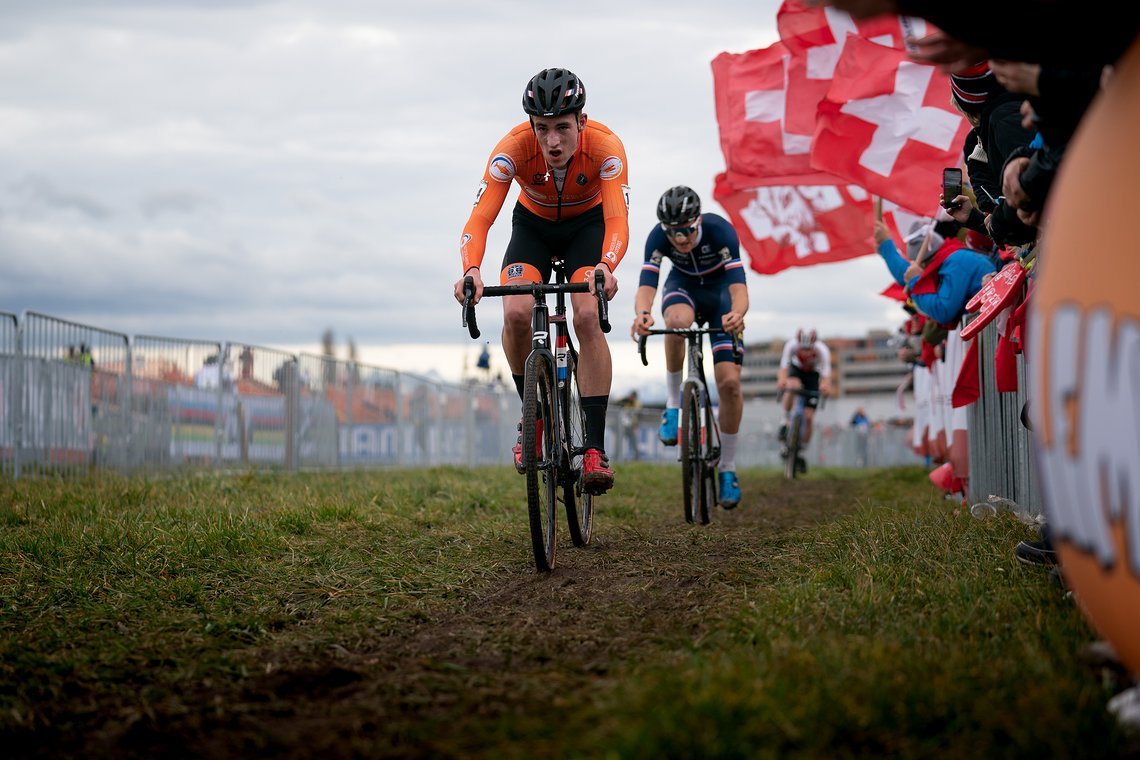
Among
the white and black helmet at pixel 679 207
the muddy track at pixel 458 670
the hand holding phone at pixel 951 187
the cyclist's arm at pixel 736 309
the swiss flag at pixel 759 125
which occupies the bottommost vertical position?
the muddy track at pixel 458 670

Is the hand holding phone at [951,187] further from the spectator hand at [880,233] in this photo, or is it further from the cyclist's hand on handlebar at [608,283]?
the spectator hand at [880,233]

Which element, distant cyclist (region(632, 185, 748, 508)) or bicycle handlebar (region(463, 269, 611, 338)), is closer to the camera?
bicycle handlebar (region(463, 269, 611, 338))

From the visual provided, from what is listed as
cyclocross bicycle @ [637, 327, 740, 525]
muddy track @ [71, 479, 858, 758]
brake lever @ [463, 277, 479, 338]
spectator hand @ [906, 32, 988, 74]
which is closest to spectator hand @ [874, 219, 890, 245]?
cyclocross bicycle @ [637, 327, 740, 525]

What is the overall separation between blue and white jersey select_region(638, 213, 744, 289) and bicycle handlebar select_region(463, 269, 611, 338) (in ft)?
11.2

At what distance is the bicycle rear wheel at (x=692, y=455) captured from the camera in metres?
8.30

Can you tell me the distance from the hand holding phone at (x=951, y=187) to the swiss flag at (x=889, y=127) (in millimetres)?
5645

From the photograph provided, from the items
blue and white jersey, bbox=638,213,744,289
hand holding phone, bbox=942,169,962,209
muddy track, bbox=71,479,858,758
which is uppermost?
blue and white jersey, bbox=638,213,744,289

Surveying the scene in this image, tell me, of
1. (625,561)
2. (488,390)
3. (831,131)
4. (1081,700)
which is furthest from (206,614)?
(488,390)

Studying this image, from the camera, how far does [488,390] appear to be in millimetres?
25453

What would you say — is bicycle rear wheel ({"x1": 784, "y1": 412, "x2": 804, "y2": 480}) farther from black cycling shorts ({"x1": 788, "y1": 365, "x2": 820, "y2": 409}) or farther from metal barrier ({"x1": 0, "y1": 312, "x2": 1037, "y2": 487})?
metal barrier ({"x1": 0, "y1": 312, "x2": 1037, "y2": 487})

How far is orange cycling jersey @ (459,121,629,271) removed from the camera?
618 centimetres

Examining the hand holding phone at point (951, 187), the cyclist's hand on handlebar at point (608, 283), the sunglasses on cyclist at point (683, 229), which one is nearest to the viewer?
the hand holding phone at point (951, 187)

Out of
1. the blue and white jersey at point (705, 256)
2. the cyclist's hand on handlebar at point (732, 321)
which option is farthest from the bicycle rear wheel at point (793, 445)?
the cyclist's hand on handlebar at point (732, 321)

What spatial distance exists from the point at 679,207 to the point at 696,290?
97 cm
